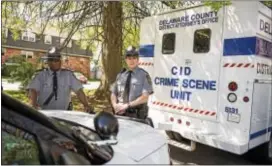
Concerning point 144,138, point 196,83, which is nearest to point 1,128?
point 144,138

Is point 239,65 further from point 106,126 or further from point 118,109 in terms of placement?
point 106,126

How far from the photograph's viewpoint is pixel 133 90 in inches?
179

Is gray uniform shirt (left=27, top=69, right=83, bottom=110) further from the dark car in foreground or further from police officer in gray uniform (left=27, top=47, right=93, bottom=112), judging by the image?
the dark car in foreground

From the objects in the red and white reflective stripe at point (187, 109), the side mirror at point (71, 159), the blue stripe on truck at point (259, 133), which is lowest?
the blue stripe on truck at point (259, 133)

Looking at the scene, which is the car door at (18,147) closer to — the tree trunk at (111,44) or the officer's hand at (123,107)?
the officer's hand at (123,107)

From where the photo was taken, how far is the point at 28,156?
1604 mm

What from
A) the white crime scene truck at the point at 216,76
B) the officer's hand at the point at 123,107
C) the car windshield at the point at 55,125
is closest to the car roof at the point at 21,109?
the car windshield at the point at 55,125

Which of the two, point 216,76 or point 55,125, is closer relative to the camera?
point 55,125

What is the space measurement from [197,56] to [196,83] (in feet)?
1.38

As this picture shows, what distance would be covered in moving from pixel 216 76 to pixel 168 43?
115cm

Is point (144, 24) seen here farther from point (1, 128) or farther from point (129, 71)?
point (1, 128)

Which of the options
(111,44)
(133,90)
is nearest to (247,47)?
(133,90)

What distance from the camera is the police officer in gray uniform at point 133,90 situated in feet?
14.8

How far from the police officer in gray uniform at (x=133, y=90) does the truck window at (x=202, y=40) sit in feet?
3.90
